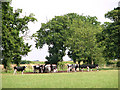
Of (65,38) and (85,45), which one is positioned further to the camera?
(65,38)

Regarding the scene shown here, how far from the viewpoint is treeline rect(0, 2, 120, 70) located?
45719 mm

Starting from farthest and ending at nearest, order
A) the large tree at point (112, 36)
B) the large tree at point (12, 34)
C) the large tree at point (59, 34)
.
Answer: the large tree at point (59, 34)
the large tree at point (112, 36)
the large tree at point (12, 34)

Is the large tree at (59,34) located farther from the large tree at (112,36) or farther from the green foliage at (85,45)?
the large tree at (112,36)

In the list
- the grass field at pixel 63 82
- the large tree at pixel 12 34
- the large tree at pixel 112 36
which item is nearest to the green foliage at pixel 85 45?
the large tree at pixel 112 36

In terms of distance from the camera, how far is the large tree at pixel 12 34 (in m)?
44.6

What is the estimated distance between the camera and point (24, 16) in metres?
49.3

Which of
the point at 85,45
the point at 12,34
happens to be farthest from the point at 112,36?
the point at 12,34

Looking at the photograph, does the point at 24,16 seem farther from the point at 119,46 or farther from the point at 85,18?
the point at 85,18

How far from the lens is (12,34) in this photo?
1831 inches

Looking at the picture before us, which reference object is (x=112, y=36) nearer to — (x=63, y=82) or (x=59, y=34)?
(x=59, y=34)

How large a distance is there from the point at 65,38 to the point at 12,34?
87.5 ft

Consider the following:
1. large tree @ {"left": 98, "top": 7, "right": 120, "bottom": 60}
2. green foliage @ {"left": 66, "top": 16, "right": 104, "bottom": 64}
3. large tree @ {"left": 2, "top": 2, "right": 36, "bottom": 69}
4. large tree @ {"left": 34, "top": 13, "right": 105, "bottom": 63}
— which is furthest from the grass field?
large tree @ {"left": 34, "top": 13, "right": 105, "bottom": 63}

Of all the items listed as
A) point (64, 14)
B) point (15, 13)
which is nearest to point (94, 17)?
point (64, 14)

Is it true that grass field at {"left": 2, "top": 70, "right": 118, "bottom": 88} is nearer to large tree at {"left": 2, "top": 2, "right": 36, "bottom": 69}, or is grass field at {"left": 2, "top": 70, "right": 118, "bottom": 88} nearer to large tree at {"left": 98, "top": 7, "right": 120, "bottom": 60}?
large tree at {"left": 2, "top": 2, "right": 36, "bottom": 69}
